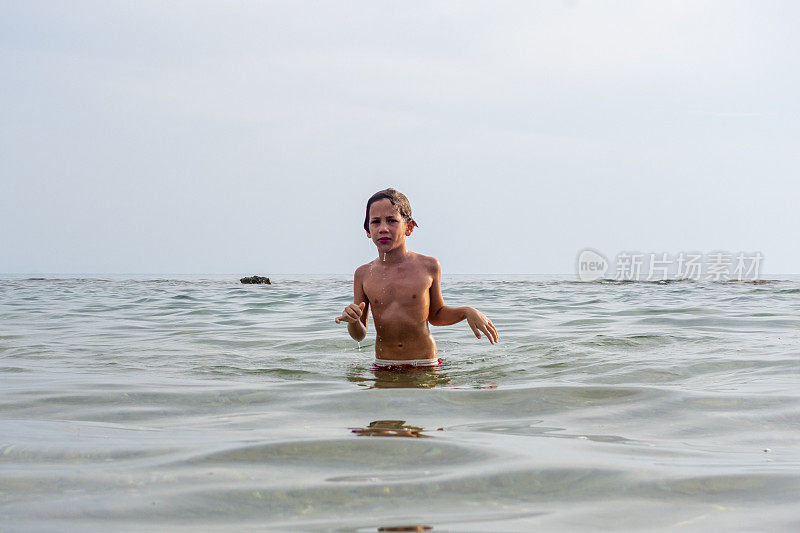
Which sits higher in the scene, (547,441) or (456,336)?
(547,441)

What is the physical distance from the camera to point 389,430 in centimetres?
308

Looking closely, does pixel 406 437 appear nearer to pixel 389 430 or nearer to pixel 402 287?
pixel 389 430

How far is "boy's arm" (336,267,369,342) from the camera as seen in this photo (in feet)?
15.8

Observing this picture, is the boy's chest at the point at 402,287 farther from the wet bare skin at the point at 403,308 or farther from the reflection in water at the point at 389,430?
the reflection in water at the point at 389,430

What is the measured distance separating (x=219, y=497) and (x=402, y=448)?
81 centimetres

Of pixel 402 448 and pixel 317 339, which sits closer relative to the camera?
pixel 402 448

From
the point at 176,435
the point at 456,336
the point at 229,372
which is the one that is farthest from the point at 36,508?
the point at 456,336

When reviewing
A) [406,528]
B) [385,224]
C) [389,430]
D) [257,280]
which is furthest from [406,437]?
[257,280]

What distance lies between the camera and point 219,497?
2.05 metres

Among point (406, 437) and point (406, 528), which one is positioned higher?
point (406, 528)

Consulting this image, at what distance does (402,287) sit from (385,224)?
1.82 feet

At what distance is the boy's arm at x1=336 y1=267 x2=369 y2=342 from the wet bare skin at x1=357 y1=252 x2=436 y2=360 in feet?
0.51

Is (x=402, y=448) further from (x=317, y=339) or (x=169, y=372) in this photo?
(x=317, y=339)

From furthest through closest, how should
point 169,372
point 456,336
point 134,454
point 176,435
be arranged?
point 456,336 < point 169,372 < point 176,435 < point 134,454
